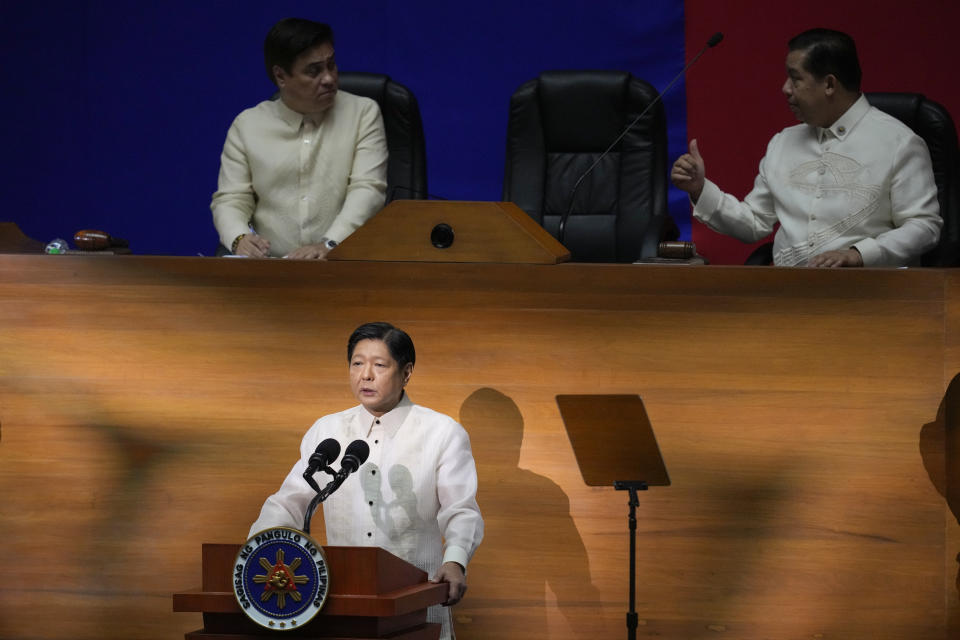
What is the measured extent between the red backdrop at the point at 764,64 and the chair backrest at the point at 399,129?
120cm

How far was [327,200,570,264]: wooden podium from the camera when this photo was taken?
3035 millimetres

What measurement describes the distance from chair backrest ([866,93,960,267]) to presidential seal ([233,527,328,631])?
2746 mm

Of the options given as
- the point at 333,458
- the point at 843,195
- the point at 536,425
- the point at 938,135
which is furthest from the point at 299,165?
the point at 938,135

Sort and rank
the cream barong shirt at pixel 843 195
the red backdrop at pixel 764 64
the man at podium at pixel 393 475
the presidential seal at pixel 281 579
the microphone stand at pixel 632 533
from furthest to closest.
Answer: the red backdrop at pixel 764 64 < the cream barong shirt at pixel 843 195 < the microphone stand at pixel 632 533 < the man at podium at pixel 393 475 < the presidential seal at pixel 281 579

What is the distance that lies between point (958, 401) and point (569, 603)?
1065mm

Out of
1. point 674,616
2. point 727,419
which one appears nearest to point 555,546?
point 674,616

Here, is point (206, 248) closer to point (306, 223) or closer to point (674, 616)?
point (306, 223)

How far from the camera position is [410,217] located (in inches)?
121

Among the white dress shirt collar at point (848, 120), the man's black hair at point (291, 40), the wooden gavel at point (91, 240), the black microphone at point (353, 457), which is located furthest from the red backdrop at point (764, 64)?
the black microphone at point (353, 457)

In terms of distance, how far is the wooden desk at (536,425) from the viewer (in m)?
2.94

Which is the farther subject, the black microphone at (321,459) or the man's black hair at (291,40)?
the man's black hair at (291,40)

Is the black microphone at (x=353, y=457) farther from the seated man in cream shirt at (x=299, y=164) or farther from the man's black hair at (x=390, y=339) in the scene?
the seated man in cream shirt at (x=299, y=164)

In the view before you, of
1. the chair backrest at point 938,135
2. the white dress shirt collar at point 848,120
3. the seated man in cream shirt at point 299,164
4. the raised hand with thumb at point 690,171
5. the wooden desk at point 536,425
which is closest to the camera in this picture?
the wooden desk at point 536,425

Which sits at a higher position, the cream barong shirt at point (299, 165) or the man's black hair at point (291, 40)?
the man's black hair at point (291, 40)
